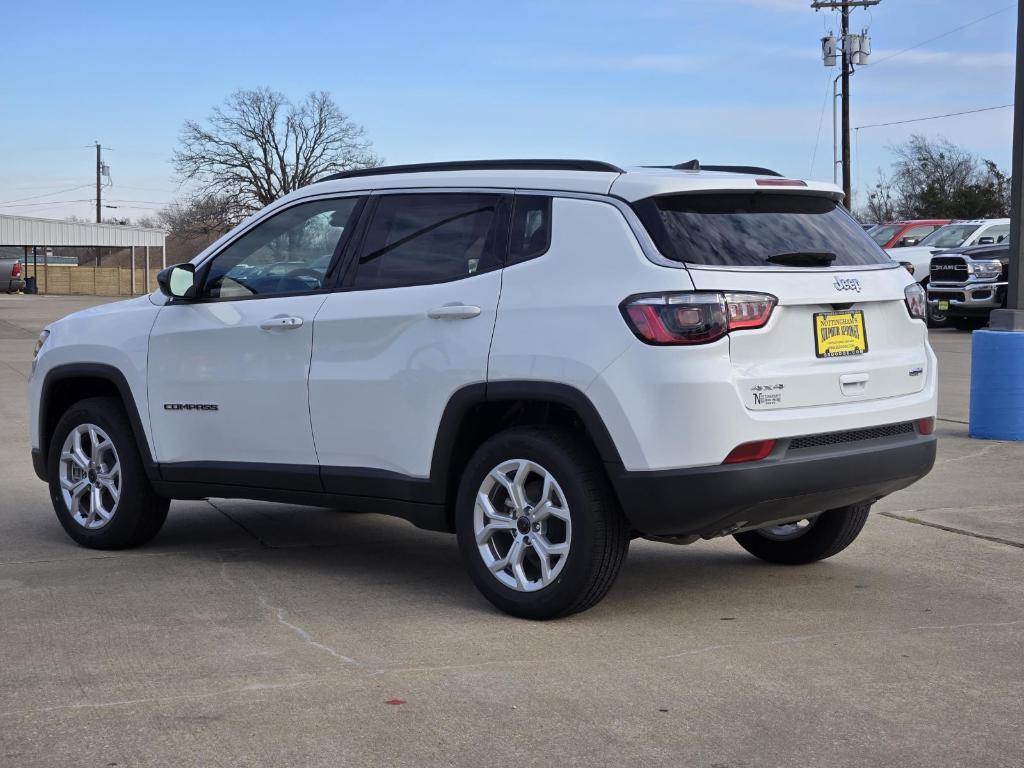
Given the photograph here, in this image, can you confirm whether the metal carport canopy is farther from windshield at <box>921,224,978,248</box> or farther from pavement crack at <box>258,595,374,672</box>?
pavement crack at <box>258,595,374,672</box>

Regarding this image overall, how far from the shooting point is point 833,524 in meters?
6.30

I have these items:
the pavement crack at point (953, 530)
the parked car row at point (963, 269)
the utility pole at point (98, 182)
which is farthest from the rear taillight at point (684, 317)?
the utility pole at point (98, 182)

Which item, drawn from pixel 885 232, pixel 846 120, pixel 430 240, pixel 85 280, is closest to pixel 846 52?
pixel 846 120

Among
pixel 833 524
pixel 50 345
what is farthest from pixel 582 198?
pixel 50 345

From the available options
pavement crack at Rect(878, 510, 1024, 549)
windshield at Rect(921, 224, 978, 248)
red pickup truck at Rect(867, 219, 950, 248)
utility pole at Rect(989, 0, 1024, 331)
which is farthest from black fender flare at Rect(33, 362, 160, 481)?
red pickup truck at Rect(867, 219, 950, 248)

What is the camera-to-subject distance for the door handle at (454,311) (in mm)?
5492

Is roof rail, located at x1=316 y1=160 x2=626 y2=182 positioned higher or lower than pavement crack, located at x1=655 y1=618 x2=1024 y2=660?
higher

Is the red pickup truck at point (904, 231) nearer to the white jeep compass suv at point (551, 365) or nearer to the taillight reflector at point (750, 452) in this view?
the white jeep compass suv at point (551, 365)

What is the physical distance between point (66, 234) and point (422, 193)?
69.2 metres

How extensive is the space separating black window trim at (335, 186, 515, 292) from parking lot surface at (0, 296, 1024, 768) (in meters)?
1.34

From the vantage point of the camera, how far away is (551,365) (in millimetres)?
5203

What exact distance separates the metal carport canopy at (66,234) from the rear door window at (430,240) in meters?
67.0

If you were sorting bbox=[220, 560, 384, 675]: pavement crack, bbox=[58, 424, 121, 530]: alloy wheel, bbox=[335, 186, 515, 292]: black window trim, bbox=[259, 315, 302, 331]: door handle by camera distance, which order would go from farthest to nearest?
bbox=[58, 424, 121, 530]: alloy wheel, bbox=[259, 315, 302, 331]: door handle, bbox=[335, 186, 515, 292]: black window trim, bbox=[220, 560, 384, 675]: pavement crack

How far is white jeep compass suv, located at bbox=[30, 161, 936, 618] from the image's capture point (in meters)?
5.01
